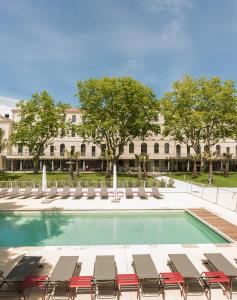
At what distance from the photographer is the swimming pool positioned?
1180cm

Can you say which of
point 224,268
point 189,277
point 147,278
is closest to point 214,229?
point 224,268

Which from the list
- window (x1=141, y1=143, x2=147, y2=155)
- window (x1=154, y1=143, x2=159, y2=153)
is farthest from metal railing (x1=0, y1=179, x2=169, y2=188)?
window (x1=154, y1=143, x2=159, y2=153)

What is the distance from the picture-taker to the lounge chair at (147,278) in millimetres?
6969

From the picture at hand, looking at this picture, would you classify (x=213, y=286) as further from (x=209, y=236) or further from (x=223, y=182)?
(x=223, y=182)

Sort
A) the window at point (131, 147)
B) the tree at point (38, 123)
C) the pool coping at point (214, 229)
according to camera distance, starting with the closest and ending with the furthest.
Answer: the pool coping at point (214, 229)
the tree at point (38, 123)
the window at point (131, 147)

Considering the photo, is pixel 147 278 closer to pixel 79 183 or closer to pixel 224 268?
pixel 224 268

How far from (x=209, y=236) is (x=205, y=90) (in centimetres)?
2965

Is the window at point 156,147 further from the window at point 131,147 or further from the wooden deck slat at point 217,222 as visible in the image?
the wooden deck slat at point 217,222

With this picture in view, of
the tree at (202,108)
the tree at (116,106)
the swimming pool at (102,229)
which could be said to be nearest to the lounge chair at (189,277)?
the swimming pool at (102,229)

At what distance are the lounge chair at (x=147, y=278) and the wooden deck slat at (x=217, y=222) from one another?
5.35 metres

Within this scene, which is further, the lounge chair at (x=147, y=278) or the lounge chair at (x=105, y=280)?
the lounge chair at (x=147, y=278)

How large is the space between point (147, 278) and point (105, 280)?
1.16m

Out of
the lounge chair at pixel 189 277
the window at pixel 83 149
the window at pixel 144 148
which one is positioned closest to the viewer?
the lounge chair at pixel 189 277

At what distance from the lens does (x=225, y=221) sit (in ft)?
44.9
